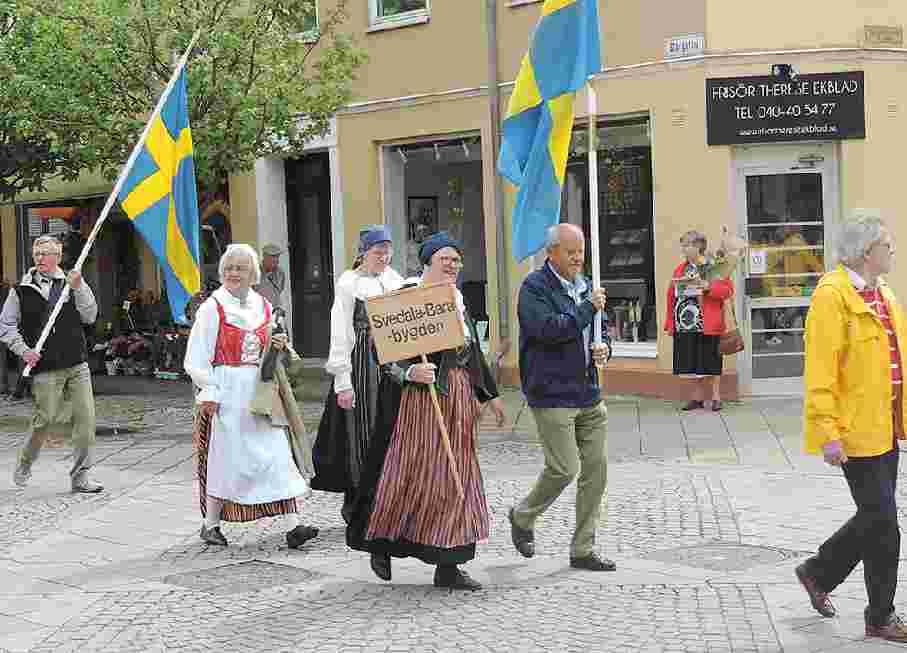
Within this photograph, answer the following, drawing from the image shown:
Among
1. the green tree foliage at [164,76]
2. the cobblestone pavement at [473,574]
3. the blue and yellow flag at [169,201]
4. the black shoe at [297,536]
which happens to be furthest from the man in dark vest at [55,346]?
the green tree foliage at [164,76]

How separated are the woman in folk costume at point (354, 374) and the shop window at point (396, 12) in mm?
10001

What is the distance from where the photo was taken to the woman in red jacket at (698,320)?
15469 mm

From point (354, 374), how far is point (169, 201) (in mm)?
2877

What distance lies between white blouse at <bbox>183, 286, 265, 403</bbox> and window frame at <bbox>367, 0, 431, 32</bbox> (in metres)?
10.3

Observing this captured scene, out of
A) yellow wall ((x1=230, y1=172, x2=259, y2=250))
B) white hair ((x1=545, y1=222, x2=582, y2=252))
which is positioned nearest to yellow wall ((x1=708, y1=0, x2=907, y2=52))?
yellow wall ((x1=230, y1=172, x2=259, y2=250))

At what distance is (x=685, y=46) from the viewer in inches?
651

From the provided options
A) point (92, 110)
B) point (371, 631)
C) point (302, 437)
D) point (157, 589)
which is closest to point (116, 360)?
point (92, 110)

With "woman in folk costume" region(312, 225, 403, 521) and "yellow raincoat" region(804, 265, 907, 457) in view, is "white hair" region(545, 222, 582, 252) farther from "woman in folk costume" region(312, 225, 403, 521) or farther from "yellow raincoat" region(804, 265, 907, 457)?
"yellow raincoat" region(804, 265, 907, 457)

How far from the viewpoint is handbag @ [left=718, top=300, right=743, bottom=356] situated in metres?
15.4

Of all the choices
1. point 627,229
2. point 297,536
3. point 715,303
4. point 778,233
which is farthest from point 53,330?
point 778,233

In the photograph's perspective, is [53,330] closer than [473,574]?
No

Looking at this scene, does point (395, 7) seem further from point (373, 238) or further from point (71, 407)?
point (373, 238)

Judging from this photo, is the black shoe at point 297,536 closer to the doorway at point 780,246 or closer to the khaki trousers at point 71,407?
the khaki trousers at point 71,407

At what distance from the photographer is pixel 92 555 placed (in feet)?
30.5
